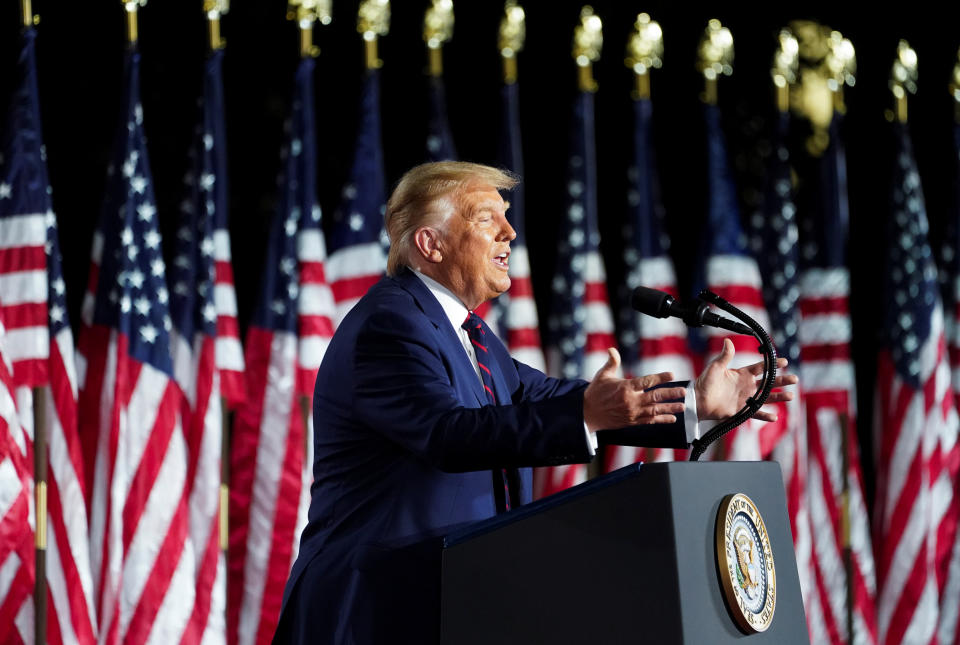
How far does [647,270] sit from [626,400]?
11.2ft

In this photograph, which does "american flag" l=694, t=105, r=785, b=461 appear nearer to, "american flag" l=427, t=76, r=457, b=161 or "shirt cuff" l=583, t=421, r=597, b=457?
"american flag" l=427, t=76, r=457, b=161

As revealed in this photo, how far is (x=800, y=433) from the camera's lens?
4.98 meters

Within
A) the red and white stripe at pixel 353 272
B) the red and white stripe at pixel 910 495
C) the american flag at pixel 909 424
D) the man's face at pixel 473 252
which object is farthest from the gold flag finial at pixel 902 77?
the man's face at pixel 473 252

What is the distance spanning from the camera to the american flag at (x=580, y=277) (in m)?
4.86

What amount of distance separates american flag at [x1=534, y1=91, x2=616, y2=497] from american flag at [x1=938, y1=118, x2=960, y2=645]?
1685 mm

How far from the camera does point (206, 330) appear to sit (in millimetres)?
4211

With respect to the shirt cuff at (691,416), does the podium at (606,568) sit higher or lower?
lower

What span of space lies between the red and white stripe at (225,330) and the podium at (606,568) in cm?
254

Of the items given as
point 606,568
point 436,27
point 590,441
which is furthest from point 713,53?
point 606,568

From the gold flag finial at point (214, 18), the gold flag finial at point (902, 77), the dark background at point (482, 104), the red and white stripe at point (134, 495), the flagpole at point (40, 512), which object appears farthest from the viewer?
the gold flag finial at point (902, 77)

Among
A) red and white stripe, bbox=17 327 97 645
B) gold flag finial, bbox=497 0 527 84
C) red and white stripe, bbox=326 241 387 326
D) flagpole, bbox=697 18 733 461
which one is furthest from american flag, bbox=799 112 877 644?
red and white stripe, bbox=17 327 97 645

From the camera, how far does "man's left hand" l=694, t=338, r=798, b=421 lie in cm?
193

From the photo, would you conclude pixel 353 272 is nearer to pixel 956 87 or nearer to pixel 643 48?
pixel 643 48

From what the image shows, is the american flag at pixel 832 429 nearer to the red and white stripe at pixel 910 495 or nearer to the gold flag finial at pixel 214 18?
the red and white stripe at pixel 910 495
